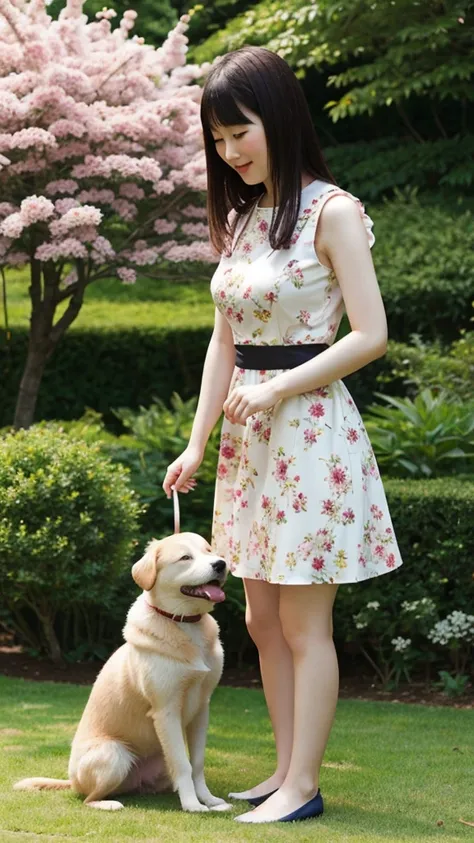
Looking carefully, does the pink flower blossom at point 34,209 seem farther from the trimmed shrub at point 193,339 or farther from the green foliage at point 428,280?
the green foliage at point 428,280

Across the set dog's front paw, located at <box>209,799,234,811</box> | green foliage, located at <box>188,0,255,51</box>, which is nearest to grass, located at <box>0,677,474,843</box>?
dog's front paw, located at <box>209,799,234,811</box>

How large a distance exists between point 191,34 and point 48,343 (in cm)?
884

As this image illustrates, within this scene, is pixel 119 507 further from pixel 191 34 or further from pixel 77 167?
pixel 191 34

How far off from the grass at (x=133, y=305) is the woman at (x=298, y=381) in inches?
307

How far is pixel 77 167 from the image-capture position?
282 inches

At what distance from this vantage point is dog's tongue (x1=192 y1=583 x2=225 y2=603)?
3344 millimetres

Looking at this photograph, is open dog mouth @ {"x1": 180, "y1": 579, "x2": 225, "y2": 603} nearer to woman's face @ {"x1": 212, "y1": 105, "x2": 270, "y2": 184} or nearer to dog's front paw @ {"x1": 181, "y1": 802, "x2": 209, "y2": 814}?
dog's front paw @ {"x1": 181, "y1": 802, "x2": 209, "y2": 814}

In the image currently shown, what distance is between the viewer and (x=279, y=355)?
133 inches

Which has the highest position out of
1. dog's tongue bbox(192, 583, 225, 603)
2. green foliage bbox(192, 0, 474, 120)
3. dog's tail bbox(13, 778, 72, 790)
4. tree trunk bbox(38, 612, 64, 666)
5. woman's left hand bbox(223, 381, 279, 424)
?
green foliage bbox(192, 0, 474, 120)

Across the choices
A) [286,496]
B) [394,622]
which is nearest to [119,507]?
[394,622]

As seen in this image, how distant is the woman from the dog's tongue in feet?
0.38

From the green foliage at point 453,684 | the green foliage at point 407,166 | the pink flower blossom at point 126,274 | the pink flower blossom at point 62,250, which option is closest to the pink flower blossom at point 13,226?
the pink flower blossom at point 62,250

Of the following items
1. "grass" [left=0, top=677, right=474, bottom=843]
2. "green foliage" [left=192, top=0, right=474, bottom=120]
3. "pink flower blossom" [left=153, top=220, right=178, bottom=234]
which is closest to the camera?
"grass" [left=0, top=677, right=474, bottom=843]

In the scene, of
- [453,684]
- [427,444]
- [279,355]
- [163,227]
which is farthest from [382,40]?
[279,355]
